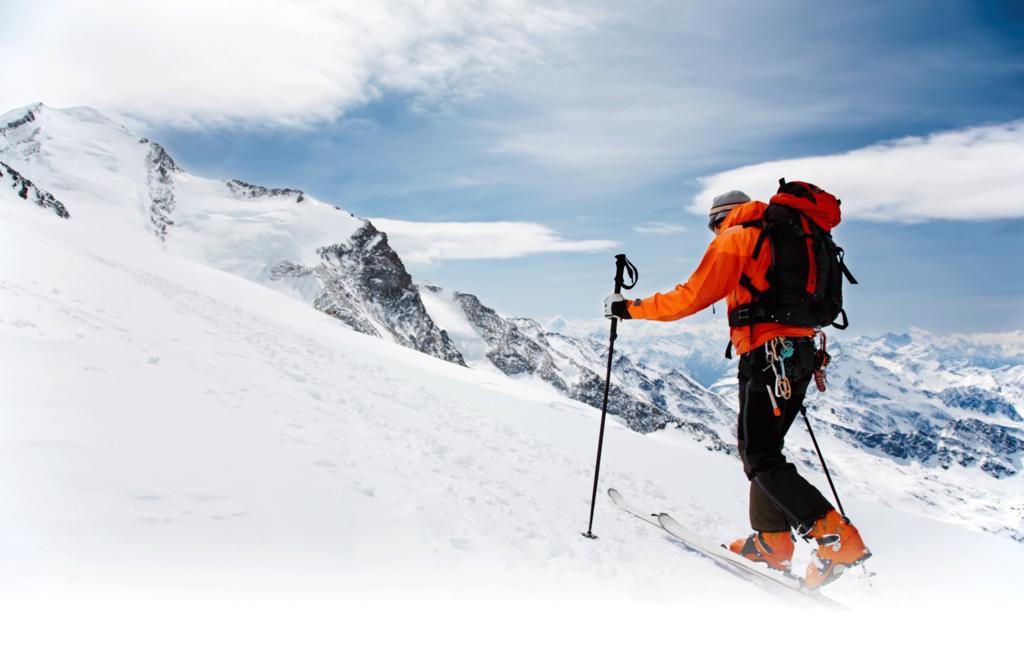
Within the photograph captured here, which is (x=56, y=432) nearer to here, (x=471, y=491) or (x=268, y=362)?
(x=471, y=491)

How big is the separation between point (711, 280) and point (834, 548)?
104 inches

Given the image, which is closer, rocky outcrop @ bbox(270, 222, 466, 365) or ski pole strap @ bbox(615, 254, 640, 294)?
ski pole strap @ bbox(615, 254, 640, 294)

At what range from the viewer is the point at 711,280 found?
16.7 feet

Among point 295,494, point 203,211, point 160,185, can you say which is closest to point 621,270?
point 295,494

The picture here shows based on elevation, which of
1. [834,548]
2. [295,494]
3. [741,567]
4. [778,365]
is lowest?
[741,567]

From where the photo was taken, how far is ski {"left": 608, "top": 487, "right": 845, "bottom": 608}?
476 cm

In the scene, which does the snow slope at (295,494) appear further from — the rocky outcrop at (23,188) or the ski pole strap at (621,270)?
the rocky outcrop at (23,188)

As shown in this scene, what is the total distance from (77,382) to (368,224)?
15098 cm

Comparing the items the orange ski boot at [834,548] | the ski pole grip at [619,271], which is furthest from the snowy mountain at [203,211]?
the orange ski boot at [834,548]

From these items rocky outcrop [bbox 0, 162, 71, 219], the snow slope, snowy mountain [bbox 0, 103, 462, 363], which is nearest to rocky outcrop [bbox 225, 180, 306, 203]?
snowy mountain [bbox 0, 103, 462, 363]

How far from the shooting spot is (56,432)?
157 inches

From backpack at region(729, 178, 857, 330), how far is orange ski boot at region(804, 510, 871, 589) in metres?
1.81

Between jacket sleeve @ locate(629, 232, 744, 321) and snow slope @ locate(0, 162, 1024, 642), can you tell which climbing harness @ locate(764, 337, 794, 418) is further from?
snow slope @ locate(0, 162, 1024, 642)

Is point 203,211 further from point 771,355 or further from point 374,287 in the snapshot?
point 771,355
